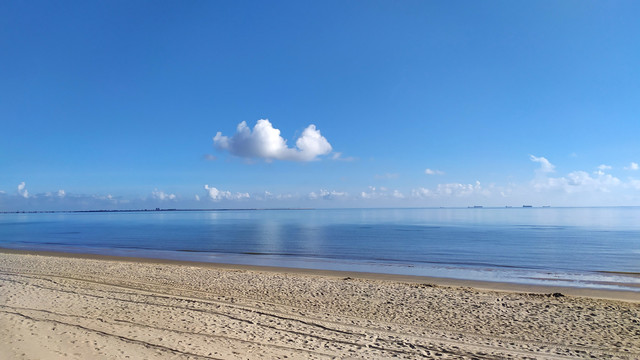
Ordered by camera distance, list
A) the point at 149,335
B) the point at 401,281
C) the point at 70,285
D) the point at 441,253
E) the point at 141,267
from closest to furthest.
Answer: the point at 149,335, the point at 70,285, the point at 401,281, the point at 141,267, the point at 441,253

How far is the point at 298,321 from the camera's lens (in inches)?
403

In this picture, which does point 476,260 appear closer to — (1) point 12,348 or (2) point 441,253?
(2) point 441,253

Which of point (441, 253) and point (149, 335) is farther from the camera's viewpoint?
point (441, 253)

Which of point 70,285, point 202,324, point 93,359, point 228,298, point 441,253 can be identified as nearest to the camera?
point 93,359

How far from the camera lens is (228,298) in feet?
42.6

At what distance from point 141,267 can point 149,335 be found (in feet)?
46.0

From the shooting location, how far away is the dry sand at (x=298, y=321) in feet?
26.2

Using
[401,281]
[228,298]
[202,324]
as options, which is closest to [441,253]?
[401,281]

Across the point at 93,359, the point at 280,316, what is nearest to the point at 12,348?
the point at 93,359

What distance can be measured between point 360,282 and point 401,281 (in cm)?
242

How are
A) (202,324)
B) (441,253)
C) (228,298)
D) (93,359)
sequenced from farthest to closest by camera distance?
(441,253), (228,298), (202,324), (93,359)

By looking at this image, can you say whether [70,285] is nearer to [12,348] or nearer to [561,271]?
[12,348]

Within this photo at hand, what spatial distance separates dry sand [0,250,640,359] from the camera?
800 cm

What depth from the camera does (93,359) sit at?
23.7 feet
